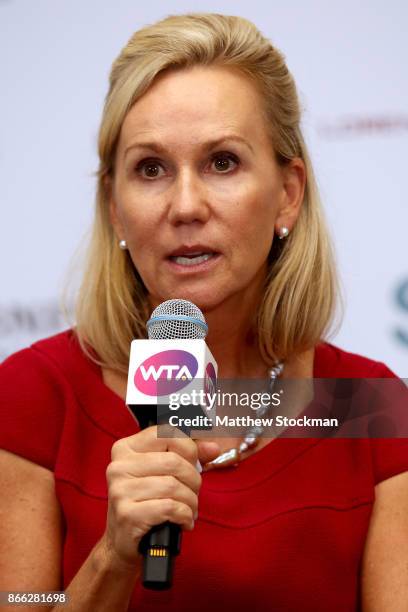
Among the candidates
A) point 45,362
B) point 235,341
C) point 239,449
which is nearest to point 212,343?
point 235,341

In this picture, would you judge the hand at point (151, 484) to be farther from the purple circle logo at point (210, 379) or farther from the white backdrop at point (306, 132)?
the white backdrop at point (306, 132)

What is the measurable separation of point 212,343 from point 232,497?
29 cm

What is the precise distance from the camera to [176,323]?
118 centimetres

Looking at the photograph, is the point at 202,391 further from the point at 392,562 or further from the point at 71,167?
the point at 71,167

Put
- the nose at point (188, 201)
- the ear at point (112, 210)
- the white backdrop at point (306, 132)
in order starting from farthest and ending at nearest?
the white backdrop at point (306, 132), the ear at point (112, 210), the nose at point (188, 201)

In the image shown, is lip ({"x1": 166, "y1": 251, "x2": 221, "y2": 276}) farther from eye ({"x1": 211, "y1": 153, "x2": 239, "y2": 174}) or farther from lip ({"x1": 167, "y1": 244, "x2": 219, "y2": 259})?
Answer: eye ({"x1": 211, "y1": 153, "x2": 239, "y2": 174})

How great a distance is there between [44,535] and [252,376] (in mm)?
499

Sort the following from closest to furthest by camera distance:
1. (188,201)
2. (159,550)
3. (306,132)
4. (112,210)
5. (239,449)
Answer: (159,550) < (188,201) < (239,449) < (112,210) < (306,132)

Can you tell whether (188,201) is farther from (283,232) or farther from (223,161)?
(283,232)

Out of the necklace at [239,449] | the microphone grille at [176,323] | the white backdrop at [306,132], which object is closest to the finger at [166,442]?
the microphone grille at [176,323]

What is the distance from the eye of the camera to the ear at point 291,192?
1.73m

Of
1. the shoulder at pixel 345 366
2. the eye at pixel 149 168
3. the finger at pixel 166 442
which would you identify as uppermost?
the eye at pixel 149 168

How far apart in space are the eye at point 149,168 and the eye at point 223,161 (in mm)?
95

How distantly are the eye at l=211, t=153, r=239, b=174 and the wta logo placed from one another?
1.76ft
